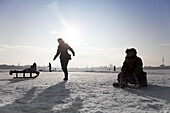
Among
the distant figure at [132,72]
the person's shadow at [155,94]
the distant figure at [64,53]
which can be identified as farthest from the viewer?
the distant figure at [64,53]

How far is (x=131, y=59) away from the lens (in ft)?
22.0

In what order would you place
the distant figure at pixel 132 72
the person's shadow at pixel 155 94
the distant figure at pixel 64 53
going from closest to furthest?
1. the person's shadow at pixel 155 94
2. the distant figure at pixel 132 72
3. the distant figure at pixel 64 53

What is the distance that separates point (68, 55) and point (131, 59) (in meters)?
4.81

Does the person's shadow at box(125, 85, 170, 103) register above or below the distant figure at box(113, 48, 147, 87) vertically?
below

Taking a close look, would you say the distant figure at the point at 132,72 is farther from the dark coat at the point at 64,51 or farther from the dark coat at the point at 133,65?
the dark coat at the point at 64,51

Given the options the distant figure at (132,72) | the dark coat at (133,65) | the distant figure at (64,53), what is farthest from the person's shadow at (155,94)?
the distant figure at (64,53)

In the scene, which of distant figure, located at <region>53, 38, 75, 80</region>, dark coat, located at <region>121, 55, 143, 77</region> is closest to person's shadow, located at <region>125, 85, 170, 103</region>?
dark coat, located at <region>121, 55, 143, 77</region>

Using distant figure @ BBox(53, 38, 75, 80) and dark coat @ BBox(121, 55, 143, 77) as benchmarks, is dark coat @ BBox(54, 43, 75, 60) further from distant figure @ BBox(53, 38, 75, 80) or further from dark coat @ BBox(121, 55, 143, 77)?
dark coat @ BBox(121, 55, 143, 77)

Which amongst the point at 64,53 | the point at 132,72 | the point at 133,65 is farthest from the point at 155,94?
the point at 64,53

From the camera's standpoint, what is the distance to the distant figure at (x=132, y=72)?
6.42 m

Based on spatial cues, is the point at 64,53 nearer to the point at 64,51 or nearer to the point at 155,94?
the point at 64,51

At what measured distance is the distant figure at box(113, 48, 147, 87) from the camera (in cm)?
642

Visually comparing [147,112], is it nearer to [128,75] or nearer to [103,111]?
[103,111]

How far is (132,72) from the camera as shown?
6.70 m
